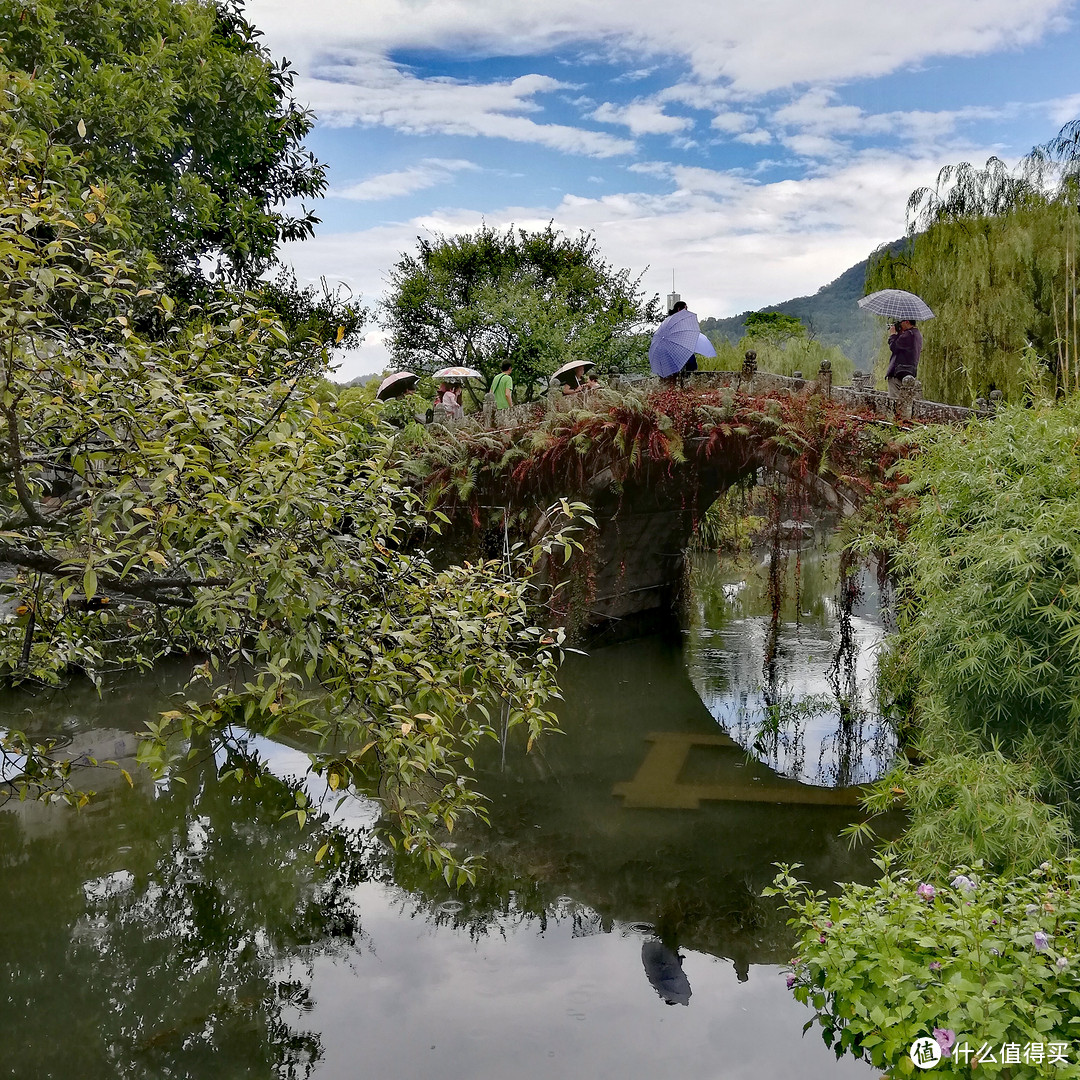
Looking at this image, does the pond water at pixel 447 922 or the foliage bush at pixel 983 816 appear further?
the pond water at pixel 447 922

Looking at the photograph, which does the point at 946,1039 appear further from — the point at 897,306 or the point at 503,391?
the point at 503,391

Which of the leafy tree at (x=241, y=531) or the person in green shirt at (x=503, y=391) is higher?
the person in green shirt at (x=503, y=391)

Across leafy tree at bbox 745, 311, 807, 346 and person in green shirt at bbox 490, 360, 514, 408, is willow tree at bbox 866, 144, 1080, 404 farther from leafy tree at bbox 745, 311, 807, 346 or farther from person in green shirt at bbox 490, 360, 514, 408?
leafy tree at bbox 745, 311, 807, 346

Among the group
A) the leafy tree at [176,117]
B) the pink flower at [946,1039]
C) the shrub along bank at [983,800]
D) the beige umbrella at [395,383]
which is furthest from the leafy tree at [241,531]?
the beige umbrella at [395,383]

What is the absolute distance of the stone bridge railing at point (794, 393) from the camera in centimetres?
973

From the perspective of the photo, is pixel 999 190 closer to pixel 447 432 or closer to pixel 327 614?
pixel 447 432

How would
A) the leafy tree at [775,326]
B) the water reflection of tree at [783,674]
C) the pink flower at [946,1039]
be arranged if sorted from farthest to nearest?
the leafy tree at [775,326], the water reflection of tree at [783,674], the pink flower at [946,1039]

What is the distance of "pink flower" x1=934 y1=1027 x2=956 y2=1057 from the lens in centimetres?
375

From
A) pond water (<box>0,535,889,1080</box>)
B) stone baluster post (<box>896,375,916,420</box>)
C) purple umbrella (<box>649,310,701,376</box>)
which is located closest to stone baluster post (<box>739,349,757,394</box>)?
purple umbrella (<box>649,310,701,376</box>)

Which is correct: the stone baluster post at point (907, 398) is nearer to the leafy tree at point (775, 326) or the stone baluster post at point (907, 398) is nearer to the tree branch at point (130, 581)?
the tree branch at point (130, 581)

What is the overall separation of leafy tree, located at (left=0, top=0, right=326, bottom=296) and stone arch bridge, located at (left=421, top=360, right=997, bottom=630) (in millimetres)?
4526

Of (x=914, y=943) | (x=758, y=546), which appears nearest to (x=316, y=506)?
(x=914, y=943)

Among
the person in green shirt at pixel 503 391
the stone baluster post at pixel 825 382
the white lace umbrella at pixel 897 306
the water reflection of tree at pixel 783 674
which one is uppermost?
the white lace umbrella at pixel 897 306

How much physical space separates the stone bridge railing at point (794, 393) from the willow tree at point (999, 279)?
4.23m
